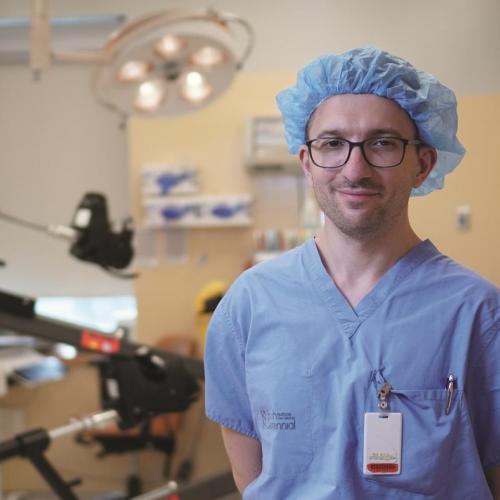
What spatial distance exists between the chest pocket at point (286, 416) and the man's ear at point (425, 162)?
324 mm

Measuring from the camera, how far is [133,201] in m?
3.58

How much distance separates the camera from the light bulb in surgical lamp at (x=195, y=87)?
6.25 feet

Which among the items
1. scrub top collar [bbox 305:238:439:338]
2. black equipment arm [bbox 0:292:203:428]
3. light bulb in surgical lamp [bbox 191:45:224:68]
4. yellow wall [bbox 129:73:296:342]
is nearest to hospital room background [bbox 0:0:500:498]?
yellow wall [bbox 129:73:296:342]

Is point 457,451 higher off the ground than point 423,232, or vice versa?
point 423,232

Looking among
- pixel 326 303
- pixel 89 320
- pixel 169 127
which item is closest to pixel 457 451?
pixel 326 303

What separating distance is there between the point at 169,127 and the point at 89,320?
4.13ft

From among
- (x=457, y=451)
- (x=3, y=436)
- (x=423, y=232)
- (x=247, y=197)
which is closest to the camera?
(x=457, y=451)

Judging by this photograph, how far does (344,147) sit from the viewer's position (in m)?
0.96

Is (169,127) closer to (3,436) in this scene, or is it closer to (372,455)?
(3,436)

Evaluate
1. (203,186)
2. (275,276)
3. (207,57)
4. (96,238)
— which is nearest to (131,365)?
(96,238)

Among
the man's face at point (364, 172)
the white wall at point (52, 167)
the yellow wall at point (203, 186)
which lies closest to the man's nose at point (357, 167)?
the man's face at point (364, 172)

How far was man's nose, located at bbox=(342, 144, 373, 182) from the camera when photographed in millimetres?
936

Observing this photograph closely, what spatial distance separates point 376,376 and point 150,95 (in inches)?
48.1

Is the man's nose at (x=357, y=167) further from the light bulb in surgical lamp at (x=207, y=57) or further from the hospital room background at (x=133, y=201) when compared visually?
the light bulb in surgical lamp at (x=207, y=57)
